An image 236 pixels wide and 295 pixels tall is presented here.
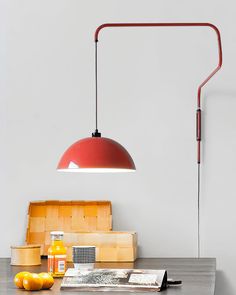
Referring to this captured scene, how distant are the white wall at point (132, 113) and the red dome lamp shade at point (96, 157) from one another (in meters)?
0.73

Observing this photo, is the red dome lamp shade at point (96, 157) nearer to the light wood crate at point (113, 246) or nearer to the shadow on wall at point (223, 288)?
the light wood crate at point (113, 246)

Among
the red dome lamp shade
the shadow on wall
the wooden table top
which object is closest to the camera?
the wooden table top

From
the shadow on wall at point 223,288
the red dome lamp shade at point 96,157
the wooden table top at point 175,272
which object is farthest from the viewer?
the shadow on wall at point 223,288

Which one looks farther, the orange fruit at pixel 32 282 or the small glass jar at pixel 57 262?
the small glass jar at pixel 57 262

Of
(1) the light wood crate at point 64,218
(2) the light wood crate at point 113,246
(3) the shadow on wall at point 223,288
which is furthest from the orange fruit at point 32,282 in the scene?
(3) the shadow on wall at point 223,288

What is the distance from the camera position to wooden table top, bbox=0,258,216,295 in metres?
2.61

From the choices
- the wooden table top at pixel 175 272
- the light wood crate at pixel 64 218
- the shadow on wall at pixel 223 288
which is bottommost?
the shadow on wall at pixel 223 288

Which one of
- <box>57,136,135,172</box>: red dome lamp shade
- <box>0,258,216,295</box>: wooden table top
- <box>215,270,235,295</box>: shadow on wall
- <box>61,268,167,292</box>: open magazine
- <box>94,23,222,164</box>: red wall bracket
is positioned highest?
<box>94,23,222,164</box>: red wall bracket

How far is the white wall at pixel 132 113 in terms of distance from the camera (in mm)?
3725

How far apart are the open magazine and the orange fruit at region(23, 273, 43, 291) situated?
0.08 m

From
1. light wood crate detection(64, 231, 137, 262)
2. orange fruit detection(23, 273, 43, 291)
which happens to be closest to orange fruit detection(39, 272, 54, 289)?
orange fruit detection(23, 273, 43, 291)

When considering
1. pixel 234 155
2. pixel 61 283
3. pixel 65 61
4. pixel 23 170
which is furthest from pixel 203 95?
pixel 61 283

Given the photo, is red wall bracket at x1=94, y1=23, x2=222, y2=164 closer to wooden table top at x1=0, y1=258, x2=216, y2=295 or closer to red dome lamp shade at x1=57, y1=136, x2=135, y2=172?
wooden table top at x1=0, y1=258, x2=216, y2=295

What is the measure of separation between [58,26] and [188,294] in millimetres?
1794
